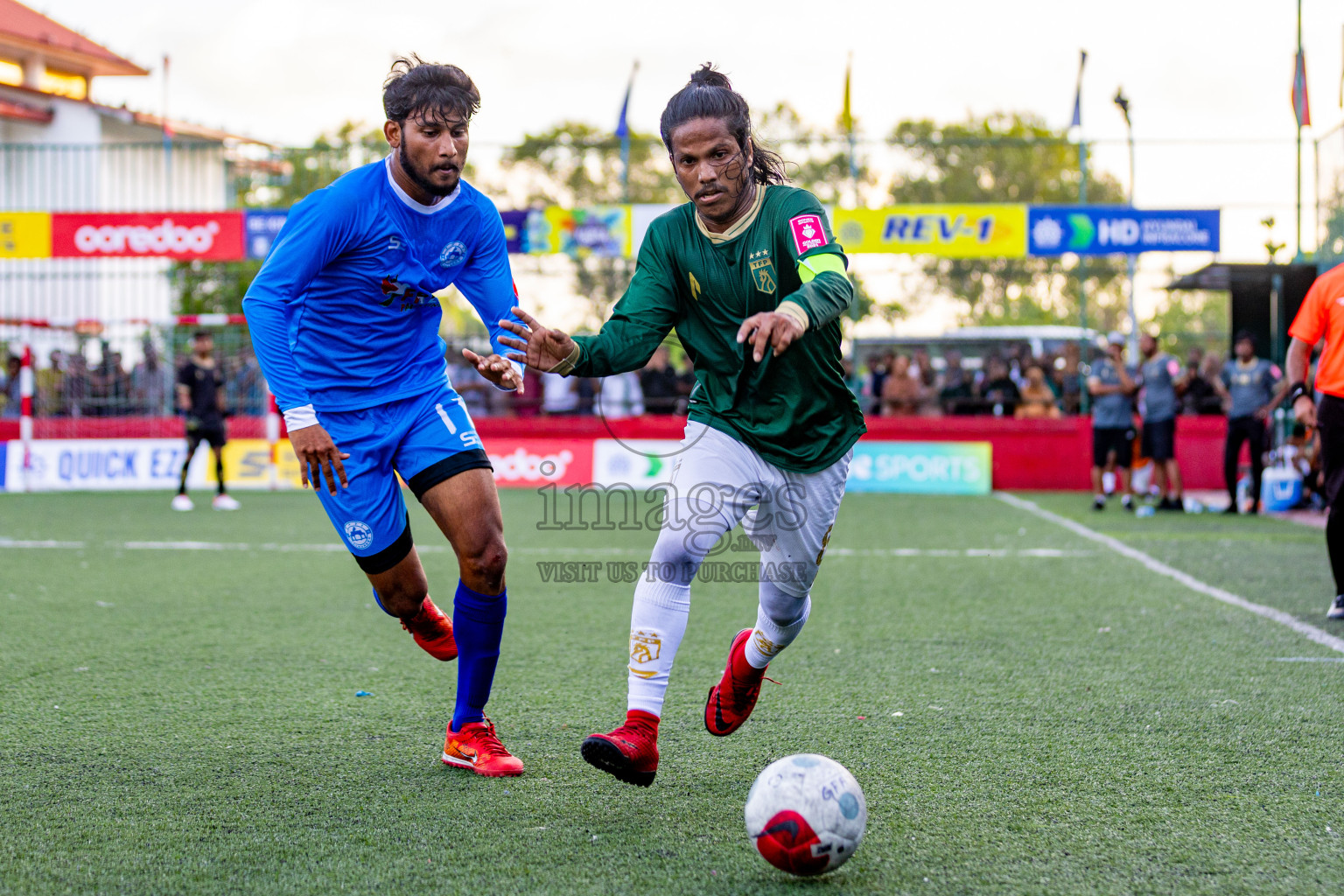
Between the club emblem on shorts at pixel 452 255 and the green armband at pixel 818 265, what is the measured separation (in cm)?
126

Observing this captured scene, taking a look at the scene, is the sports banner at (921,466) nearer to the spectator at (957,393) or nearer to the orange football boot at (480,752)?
the spectator at (957,393)

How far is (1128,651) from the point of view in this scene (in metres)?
5.62

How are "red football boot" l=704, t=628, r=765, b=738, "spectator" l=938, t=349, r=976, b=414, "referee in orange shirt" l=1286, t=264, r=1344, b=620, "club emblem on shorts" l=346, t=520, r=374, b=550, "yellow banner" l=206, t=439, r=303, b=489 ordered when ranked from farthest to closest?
"spectator" l=938, t=349, r=976, b=414 < "yellow banner" l=206, t=439, r=303, b=489 < "referee in orange shirt" l=1286, t=264, r=1344, b=620 < "club emblem on shorts" l=346, t=520, r=374, b=550 < "red football boot" l=704, t=628, r=765, b=738

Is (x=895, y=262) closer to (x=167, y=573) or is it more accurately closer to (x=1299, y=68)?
(x=1299, y=68)

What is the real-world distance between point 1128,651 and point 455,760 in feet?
11.1

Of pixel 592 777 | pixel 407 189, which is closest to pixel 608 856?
pixel 592 777

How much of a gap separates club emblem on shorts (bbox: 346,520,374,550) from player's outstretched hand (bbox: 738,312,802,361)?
5.66ft

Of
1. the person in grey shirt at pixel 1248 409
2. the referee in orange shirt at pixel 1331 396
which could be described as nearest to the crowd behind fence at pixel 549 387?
the person in grey shirt at pixel 1248 409

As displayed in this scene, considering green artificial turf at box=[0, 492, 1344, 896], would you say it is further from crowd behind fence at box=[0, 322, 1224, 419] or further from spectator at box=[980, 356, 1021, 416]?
crowd behind fence at box=[0, 322, 1224, 419]

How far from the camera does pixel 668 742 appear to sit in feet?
13.3

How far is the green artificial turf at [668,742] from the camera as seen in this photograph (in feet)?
9.48

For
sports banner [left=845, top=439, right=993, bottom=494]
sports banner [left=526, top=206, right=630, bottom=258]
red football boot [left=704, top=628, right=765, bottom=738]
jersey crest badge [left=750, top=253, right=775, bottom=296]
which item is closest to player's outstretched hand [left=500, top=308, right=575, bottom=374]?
jersey crest badge [left=750, top=253, right=775, bottom=296]

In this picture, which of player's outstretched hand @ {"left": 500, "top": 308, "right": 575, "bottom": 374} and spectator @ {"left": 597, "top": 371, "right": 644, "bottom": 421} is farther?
spectator @ {"left": 597, "top": 371, "right": 644, "bottom": 421}

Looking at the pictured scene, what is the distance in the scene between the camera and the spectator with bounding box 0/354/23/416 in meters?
17.9
